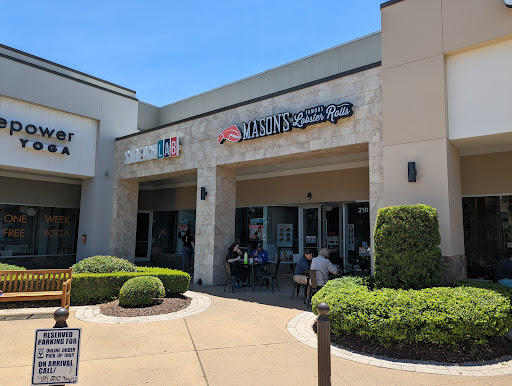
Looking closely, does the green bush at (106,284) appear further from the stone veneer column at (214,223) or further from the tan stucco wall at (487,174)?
the tan stucco wall at (487,174)

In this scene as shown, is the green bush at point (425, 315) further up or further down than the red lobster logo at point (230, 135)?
further down

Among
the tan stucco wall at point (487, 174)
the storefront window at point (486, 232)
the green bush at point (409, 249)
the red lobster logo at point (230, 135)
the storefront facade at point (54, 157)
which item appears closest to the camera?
the green bush at point (409, 249)

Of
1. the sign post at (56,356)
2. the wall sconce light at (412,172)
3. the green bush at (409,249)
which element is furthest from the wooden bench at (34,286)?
the wall sconce light at (412,172)

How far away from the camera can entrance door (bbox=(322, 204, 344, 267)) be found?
13727 mm

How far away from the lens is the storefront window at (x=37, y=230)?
15625mm

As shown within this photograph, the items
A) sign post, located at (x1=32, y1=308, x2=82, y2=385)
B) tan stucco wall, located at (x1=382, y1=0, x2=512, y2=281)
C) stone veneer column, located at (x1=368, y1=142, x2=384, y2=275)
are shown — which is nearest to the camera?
sign post, located at (x1=32, y1=308, x2=82, y2=385)

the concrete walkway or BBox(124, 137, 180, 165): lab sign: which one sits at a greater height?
BBox(124, 137, 180, 165): lab sign

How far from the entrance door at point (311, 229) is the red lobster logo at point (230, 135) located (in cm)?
485

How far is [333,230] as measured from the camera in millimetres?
14016

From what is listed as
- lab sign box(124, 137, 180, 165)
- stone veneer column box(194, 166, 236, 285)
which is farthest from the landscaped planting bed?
lab sign box(124, 137, 180, 165)

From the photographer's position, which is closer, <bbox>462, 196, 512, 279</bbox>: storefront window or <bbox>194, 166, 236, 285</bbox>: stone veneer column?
<bbox>462, 196, 512, 279</bbox>: storefront window

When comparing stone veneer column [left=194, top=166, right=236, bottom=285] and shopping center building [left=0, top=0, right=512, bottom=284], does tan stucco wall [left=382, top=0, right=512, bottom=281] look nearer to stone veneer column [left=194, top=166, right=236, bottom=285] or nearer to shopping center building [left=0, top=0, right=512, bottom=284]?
shopping center building [left=0, top=0, right=512, bottom=284]

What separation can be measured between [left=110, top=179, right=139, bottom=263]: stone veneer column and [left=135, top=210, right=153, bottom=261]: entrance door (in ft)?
11.2

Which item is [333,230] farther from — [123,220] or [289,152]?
[123,220]
